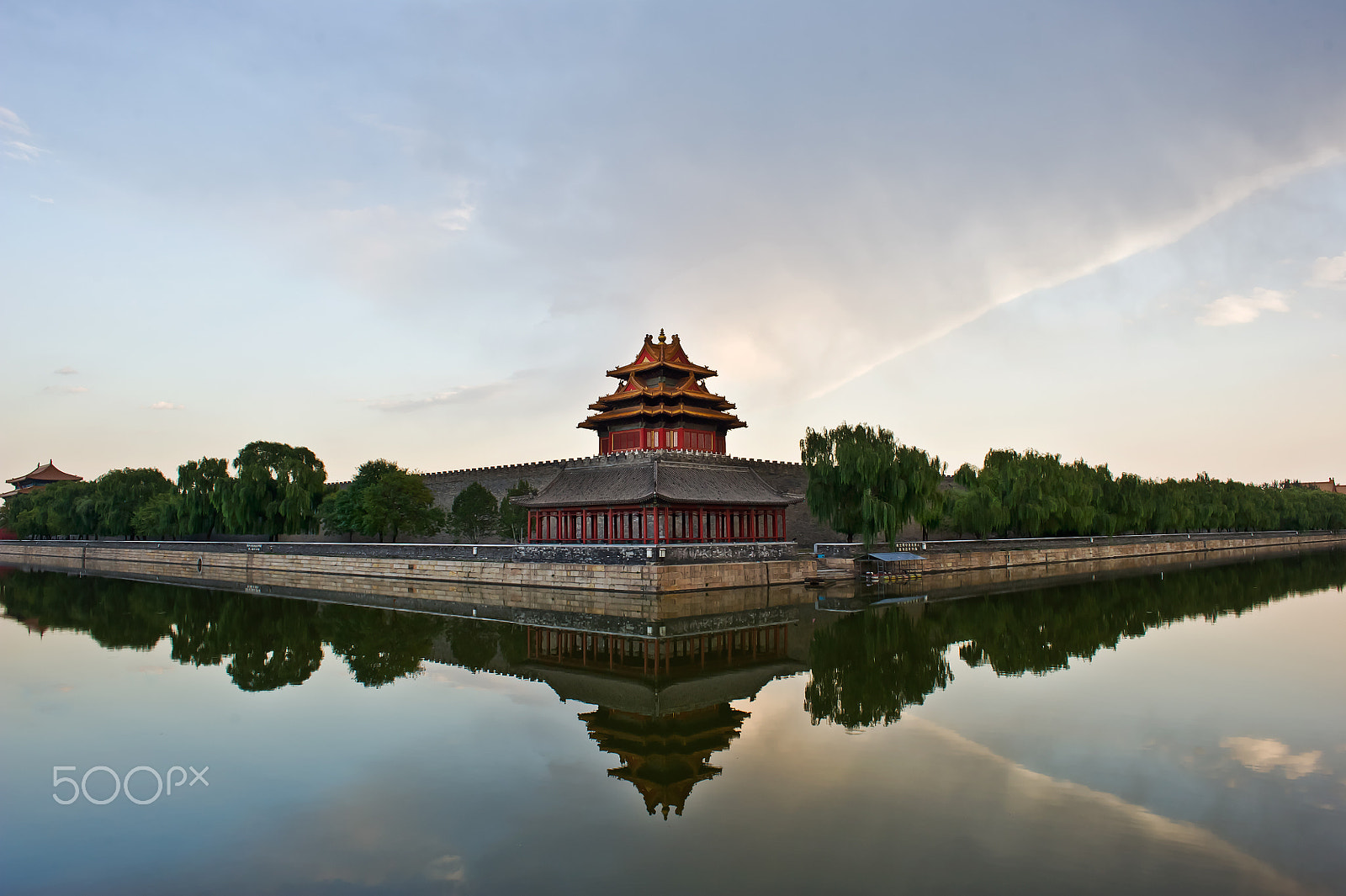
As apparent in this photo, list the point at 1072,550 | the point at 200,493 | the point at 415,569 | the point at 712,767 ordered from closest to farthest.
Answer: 1. the point at 712,767
2. the point at 415,569
3. the point at 1072,550
4. the point at 200,493

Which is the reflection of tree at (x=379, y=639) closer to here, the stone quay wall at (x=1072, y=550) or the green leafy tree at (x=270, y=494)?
the stone quay wall at (x=1072, y=550)

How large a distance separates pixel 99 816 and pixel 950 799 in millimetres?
7659

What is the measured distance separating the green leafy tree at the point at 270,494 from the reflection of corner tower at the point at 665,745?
107 feet

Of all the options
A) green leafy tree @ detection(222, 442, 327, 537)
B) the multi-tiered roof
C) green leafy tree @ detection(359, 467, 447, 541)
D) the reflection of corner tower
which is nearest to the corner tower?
green leafy tree @ detection(359, 467, 447, 541)

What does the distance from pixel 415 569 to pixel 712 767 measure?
22515 millimetres

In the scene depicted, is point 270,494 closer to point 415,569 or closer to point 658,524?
point 415,569

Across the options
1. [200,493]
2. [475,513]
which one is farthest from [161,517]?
[475,513]

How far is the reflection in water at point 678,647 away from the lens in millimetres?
10164

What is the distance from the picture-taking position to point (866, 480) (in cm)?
2867

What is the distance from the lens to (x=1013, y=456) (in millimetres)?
37625

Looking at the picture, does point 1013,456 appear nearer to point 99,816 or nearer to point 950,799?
point 950,799

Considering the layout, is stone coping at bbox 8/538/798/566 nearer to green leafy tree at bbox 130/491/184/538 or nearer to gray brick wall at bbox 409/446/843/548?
gray brick wall at bbox 409/446/843/548

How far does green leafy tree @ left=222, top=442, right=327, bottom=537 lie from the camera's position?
3838cm

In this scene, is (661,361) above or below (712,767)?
above
